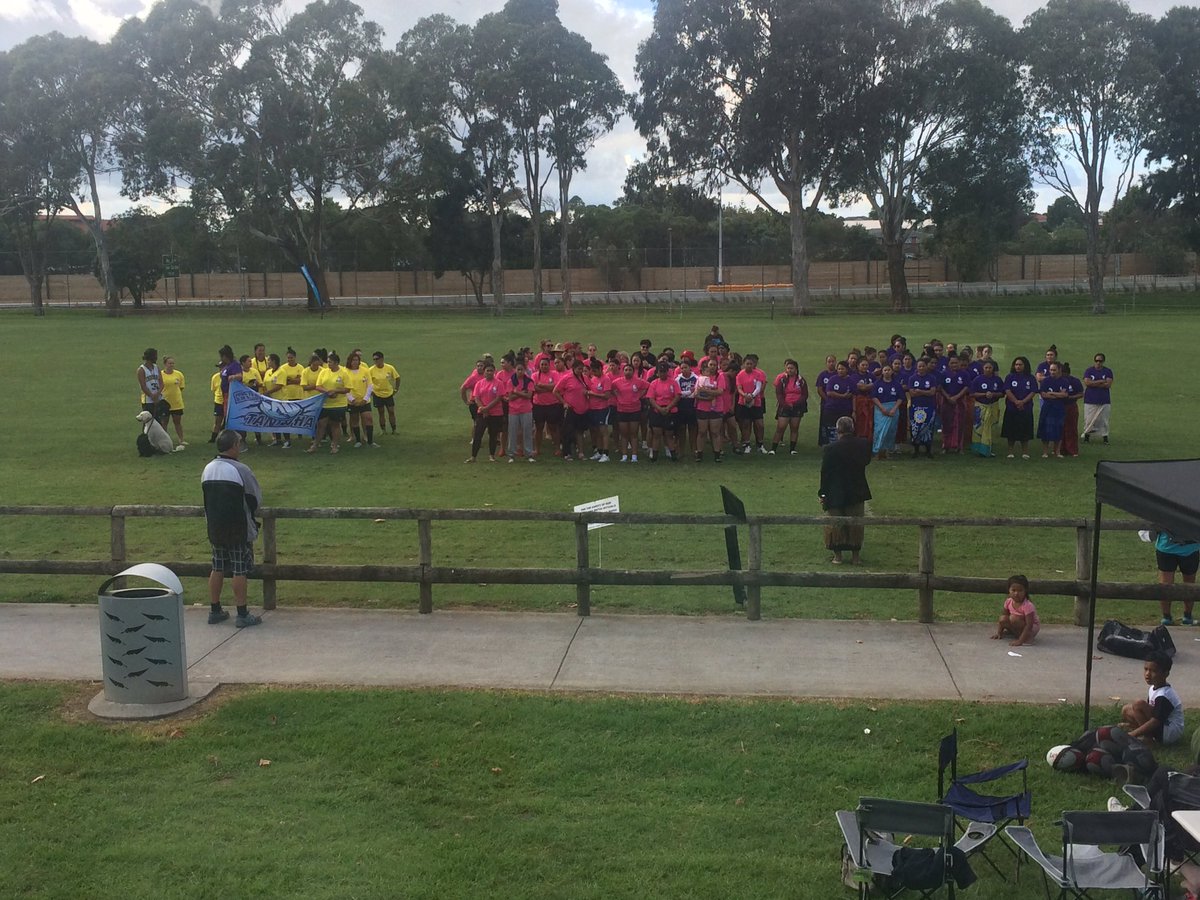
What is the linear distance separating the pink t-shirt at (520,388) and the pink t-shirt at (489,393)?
0.16 meters

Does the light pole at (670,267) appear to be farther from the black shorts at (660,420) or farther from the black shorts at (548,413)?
the black shorts at (660,420)

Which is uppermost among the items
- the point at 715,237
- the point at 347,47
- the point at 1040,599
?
the point at 347,47

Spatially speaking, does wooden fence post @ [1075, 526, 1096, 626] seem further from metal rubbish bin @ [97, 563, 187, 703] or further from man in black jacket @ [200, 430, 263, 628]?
metal rubbish bin @ [97, 563, 187, 703]

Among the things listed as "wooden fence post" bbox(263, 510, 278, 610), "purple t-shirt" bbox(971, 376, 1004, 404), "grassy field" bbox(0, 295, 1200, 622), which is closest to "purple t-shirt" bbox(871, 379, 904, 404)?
"grassy field" bbox(0, 295, 1200, 622)

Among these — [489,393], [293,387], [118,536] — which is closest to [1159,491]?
[118,536]

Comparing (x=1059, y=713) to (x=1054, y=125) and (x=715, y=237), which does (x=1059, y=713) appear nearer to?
(x=1054, y=125)

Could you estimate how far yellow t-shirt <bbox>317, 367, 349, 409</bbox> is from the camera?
66.2 feet

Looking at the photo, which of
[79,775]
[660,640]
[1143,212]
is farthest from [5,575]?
[1143,212]

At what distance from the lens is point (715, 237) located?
9075cm

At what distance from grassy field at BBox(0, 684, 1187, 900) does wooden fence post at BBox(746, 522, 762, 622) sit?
2029 millimetres

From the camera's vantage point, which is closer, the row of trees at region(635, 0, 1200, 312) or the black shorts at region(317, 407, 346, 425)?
the black shorts at region(317, 407, 346, 425)

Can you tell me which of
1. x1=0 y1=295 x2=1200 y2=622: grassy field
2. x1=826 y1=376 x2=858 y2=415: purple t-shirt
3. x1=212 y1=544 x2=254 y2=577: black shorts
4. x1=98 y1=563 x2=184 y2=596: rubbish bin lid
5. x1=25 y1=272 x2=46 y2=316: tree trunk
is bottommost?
x1=0 y1=295 x2=1200 y2=622: grassy field

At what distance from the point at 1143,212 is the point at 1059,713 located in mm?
69538

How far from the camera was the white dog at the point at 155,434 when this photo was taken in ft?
65.1
